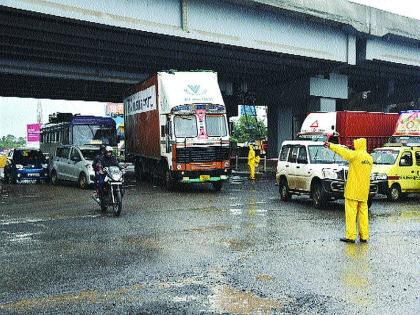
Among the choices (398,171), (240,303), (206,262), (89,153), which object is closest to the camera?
(240,303)

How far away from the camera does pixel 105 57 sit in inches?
1004

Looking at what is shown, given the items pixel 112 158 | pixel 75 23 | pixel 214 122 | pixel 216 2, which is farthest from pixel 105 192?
pixel 216 2

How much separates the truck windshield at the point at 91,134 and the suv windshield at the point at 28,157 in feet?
7.53

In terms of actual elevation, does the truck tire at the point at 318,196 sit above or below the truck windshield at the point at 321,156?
below

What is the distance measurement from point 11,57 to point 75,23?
25.5ft

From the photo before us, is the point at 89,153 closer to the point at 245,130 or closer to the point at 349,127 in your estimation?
the point at 349,127

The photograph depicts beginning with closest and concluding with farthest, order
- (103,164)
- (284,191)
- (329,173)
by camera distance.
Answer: (103,164)
(329,173)
(284,191)

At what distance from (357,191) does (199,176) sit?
10.2 metres

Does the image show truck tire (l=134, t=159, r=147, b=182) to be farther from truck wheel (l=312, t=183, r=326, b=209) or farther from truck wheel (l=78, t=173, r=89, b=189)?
truck wheel (l=312, t=183, r=326, b=209)

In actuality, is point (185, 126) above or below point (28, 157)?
above

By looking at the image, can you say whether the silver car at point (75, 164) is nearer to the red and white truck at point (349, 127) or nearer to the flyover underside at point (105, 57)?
the flyover underside at point (105, 57)

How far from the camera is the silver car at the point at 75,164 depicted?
67.4 ft

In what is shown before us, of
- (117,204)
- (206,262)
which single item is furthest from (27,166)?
(206,262)

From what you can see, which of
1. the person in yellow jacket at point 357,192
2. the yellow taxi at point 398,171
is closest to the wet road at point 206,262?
the person in yellow jacket at point 357,192
